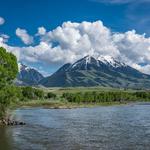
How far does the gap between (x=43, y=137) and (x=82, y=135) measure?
7.98 m

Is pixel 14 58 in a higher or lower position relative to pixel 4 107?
higher

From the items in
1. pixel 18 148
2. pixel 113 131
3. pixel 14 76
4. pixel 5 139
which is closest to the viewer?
pixel 18 148

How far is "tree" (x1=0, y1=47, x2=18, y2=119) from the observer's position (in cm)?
8794

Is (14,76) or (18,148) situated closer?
(18,148)

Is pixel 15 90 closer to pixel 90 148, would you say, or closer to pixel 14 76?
pixel 14 76

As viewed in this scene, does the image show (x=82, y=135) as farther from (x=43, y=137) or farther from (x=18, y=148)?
(x=18, y=148)

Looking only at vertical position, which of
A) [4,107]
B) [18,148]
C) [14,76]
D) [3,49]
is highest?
[3,49]

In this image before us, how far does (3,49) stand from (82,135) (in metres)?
31.1

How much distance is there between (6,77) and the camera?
3538 inches

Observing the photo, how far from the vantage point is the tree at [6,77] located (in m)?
87.9

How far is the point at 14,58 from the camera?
93125mm

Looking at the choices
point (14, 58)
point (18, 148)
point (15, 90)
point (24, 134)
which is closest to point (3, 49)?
point (14, 58)

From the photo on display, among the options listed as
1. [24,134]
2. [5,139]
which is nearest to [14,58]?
[24,134]

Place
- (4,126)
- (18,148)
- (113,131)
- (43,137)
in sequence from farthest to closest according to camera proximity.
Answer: (4,126)
(113,131)
(43,137)
(18,148)
